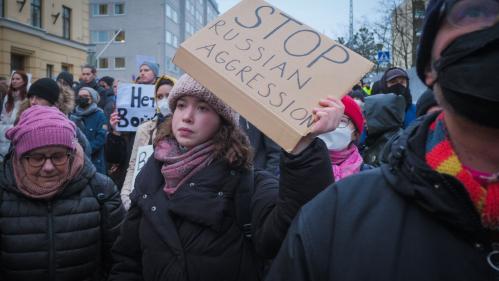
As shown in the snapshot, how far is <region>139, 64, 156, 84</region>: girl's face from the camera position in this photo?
19.3 feet

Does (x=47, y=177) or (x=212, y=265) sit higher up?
(x=47, y=177)

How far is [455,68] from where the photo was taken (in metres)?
1.03

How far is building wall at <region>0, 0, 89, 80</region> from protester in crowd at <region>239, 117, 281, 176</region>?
19.7 m

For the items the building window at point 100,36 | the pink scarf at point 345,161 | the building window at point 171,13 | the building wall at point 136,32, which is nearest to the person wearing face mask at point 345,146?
the pink scarf at point 345,161

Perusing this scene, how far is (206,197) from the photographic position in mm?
1943

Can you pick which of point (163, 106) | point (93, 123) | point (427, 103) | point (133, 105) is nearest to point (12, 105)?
point (93, 123)

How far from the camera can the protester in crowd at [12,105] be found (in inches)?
193

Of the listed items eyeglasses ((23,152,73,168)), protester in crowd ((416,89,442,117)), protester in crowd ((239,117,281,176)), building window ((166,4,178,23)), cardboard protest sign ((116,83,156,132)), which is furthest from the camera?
building window ((166,4,178,23))

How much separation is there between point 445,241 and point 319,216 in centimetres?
32

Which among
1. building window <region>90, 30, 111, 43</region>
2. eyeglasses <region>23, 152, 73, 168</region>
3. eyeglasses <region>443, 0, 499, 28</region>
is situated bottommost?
eyeglasses <region>23, 152, 73, 168</region>

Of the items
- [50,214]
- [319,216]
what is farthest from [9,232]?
[319,216]

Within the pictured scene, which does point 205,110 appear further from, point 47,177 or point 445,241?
point 445,241

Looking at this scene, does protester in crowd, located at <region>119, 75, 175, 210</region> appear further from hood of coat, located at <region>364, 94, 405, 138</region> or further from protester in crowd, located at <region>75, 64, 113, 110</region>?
protester in crowd, located at <region>75, 64, 113, 110</region>

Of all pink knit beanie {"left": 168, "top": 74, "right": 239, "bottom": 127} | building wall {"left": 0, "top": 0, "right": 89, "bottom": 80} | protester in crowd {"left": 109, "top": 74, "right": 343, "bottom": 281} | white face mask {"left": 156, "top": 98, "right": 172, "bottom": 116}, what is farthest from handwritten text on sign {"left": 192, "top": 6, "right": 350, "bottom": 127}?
building wall {"left": 0, "top": 0, "right": 89, "bottom": 80}
